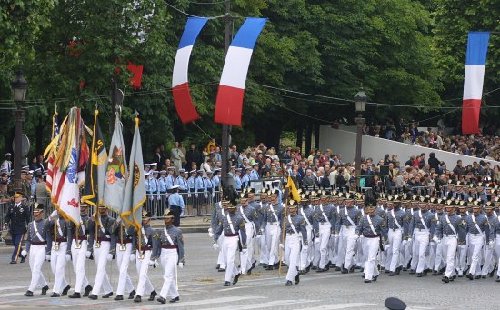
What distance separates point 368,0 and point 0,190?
2531cm

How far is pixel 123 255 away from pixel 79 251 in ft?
3.27

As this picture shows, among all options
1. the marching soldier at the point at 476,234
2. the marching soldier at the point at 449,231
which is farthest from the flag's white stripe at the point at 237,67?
the marching soldier at the point at 476,234

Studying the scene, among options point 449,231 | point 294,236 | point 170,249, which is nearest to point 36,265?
point 170,249

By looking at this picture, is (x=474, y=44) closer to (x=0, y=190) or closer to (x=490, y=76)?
(x=0, y=190)

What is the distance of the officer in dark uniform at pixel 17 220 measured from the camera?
32312 millimetres

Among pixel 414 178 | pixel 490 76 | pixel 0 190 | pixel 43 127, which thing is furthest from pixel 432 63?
pixel 0 190

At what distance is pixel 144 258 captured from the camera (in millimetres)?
25953

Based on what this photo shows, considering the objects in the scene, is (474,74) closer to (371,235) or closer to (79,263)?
(371,235)

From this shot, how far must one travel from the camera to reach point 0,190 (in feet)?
119

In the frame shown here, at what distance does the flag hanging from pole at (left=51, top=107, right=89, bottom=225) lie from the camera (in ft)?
89.7

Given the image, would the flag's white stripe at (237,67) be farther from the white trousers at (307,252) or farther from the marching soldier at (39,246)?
the marching soldier at (39,246)

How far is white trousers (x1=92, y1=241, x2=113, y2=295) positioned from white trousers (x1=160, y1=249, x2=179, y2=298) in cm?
119

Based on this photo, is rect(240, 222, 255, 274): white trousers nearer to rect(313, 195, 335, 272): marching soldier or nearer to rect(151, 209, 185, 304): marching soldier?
rect(313, 195, 335, 272): marching soldier

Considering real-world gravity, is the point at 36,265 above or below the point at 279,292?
above
